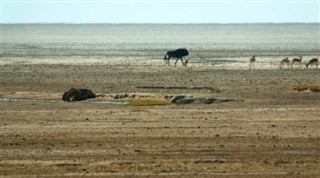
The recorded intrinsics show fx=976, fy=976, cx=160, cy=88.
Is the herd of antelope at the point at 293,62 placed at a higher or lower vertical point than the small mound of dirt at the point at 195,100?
higher

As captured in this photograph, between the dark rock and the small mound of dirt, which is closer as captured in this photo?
the small mound of dirt

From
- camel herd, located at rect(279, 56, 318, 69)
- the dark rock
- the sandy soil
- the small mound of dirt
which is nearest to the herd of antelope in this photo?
camel herd, located at rect(279, 56, 318, 69)

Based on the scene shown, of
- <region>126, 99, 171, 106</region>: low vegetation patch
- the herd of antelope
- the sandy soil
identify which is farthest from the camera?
the herd of antelope

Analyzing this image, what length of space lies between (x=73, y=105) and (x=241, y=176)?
1298cm

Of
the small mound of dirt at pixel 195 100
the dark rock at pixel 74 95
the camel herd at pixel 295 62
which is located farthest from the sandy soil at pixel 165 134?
the camel herd at pixel 295 62

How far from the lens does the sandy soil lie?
1762 centimetres

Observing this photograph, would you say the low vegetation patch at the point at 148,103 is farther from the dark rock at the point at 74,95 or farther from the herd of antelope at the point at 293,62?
the herd of antelope at the point at 293,62

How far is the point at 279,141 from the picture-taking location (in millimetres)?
20656

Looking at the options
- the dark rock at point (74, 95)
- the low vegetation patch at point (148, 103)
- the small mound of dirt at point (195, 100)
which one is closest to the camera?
the low vegetation patch at point (148, 103)

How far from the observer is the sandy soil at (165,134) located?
1762 cm

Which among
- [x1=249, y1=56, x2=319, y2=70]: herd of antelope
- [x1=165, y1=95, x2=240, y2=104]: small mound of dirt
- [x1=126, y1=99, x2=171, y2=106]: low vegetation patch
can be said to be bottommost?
[x1=126, y1=99, x2=171, y2=106]: low vegetation patch

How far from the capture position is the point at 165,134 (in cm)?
2188

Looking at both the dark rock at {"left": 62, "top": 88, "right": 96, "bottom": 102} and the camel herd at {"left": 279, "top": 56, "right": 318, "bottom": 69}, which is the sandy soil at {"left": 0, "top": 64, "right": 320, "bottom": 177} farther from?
the camel herd at {"left": 279, "top": 56, "right": 318, "bottom": 69}

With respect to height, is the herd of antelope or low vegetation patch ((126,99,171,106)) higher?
the herd of antelope
